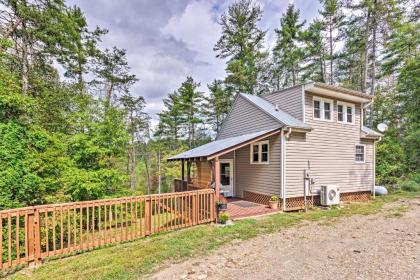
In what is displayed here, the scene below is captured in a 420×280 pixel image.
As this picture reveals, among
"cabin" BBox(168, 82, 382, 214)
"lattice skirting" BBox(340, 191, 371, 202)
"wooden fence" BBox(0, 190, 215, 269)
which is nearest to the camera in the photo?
"wooden fence" BBox(0, 190, 215, 269)

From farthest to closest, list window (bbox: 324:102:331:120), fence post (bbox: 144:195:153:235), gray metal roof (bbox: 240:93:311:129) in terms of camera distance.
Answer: window (bbox: 324:102:331:120) < gray metal roof (bbox: 240:93:311:129) < fence post (bbox: 144:195:153:235)

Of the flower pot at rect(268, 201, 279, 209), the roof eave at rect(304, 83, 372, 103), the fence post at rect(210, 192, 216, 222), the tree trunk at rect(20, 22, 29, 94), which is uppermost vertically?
the tree trunk at rect(20, 22, 29, 94)

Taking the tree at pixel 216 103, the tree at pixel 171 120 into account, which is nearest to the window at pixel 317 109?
the tree at pixel 216 103

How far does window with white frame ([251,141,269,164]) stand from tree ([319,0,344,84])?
16.1m

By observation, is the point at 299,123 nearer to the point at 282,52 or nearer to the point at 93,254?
the point at 93,254

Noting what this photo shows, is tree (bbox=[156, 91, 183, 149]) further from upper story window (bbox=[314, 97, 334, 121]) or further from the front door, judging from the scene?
upper story window (bbox=[314, 97, 334, 121])

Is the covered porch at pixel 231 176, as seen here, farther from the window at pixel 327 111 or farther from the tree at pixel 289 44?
the tree at pixel 289 44

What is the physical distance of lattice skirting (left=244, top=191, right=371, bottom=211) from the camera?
889cm

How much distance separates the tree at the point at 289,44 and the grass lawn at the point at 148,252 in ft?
56.2

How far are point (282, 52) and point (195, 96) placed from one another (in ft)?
33.4

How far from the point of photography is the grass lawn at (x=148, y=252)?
12.9 feet

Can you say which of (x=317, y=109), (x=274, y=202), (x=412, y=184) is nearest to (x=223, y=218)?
(x=274, y=202)

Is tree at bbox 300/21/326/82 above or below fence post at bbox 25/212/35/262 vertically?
above

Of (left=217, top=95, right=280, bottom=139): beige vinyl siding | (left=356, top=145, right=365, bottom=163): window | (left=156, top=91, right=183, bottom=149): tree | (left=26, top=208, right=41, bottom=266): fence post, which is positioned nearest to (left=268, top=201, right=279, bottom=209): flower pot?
(left=217, top=95, right=280, bottom=139): beige vinyl siding
